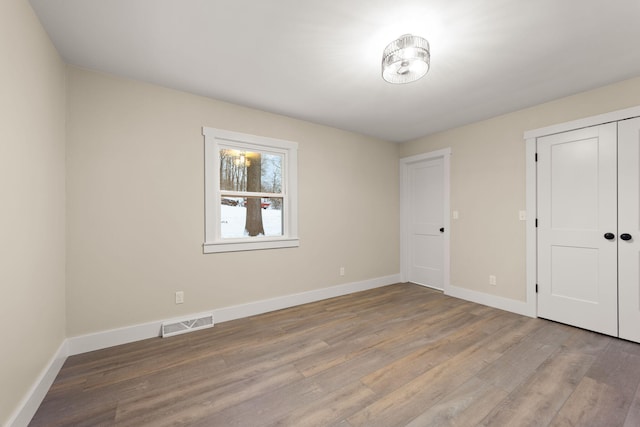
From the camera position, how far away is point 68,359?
2.20 meters

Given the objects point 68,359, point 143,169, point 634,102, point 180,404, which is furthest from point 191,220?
point 634,102

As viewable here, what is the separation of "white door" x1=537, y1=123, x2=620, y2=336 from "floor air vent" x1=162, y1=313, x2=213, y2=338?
3758 mm

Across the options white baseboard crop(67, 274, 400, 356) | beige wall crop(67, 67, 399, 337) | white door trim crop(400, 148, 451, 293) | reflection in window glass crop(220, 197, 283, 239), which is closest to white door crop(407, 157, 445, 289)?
white door trim crop(400, 148, 451, 293)

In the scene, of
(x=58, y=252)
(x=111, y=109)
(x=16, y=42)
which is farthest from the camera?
(x=111, y=109)

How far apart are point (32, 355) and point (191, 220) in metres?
1.49

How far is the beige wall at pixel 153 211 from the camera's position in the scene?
7.61 ft

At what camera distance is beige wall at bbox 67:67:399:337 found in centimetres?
232

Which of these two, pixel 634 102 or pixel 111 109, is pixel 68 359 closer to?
pixel 111 109

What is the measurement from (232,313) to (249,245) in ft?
2.60

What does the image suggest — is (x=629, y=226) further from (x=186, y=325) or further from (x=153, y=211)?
(x=153, y=211)

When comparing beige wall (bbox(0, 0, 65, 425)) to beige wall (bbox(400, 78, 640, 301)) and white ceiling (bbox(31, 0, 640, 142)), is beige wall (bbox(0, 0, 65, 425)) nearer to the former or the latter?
white ceiling (bbox(31, 0, 640, 142))

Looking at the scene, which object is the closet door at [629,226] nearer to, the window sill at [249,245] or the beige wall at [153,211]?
the beige wall at [153,211]

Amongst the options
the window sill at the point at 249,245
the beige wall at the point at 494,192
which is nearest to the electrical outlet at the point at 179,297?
the window sill at the point at 249,245

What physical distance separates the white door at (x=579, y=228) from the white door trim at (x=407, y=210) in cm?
110
